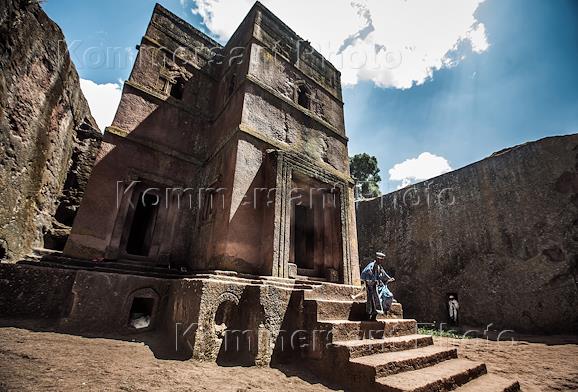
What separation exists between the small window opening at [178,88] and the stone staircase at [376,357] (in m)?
7.31

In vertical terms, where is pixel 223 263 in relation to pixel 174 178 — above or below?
below

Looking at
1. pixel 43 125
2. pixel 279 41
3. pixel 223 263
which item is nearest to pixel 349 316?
pixel 223 263

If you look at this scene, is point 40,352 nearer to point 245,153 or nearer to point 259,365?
point 259,365

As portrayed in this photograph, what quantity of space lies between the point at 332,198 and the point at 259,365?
4370 mm

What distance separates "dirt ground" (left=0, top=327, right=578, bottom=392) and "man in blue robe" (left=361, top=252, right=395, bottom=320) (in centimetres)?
164

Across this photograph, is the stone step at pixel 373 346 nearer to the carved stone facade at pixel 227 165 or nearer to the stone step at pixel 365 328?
the stone step at pixel 365 328

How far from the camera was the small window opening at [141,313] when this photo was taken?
4801mm

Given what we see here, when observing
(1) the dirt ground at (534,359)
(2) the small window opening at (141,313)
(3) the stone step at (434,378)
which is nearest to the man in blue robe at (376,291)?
(3) the stone step at (434,378)

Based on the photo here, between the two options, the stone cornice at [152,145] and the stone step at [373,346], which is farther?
the stone cornice at [152,145]

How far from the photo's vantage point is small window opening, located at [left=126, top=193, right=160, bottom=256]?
705 cm

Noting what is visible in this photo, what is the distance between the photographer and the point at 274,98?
7246mm

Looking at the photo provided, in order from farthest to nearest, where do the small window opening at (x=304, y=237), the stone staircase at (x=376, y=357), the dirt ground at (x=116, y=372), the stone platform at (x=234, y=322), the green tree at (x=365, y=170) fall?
1. the green tree at (x=365, y=170)
2. the small window opening at (x=304, y=237)
3. the stone platform at (x=234, y=322)
4. the stone staircase at (x=376, y=357)
5. the dirt ground at (x=116, y=372)

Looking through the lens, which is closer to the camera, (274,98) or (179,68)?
(274,98)

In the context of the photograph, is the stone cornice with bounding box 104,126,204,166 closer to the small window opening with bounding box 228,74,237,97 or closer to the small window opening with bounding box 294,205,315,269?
the small window opening with bounding box 228,74,237,97
